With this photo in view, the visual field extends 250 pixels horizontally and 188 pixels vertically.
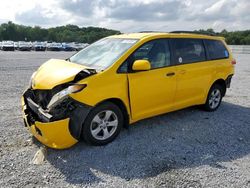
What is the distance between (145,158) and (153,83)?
139 centimetres

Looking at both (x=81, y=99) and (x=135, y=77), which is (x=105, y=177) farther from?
(x=135, y=77)

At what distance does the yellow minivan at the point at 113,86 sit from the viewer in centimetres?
373

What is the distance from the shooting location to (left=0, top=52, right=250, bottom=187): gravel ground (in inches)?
129

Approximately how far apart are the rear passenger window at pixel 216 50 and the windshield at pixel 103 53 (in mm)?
2197

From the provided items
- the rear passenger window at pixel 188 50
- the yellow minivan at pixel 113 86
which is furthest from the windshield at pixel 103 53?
the rear passenger window at pixel 188 50

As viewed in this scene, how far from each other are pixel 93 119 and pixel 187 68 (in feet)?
7.58

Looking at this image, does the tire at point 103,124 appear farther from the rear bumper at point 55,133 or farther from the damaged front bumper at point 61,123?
the rear bumper at point 55,133

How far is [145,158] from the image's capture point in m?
3.81

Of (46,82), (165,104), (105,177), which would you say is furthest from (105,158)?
(165,104)

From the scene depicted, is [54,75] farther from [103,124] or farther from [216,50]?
[216,50]

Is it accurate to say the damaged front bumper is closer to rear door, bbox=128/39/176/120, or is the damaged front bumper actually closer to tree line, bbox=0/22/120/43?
rear door, bbox=128/39/176/120

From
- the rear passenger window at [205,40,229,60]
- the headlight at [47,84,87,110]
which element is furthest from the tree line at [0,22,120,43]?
the headlight at [47,84,87,110]

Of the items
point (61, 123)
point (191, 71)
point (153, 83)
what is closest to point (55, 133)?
point (61, 123)

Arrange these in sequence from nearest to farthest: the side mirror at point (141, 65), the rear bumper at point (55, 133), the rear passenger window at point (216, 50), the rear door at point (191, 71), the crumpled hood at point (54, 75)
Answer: the rear bumper at point (55, 133)
the crumpled hood at point (54, 75)
the side mirror at point (141, 65)
the rear door at point (191, 71)
the rear passenger window at point (216, 50)
